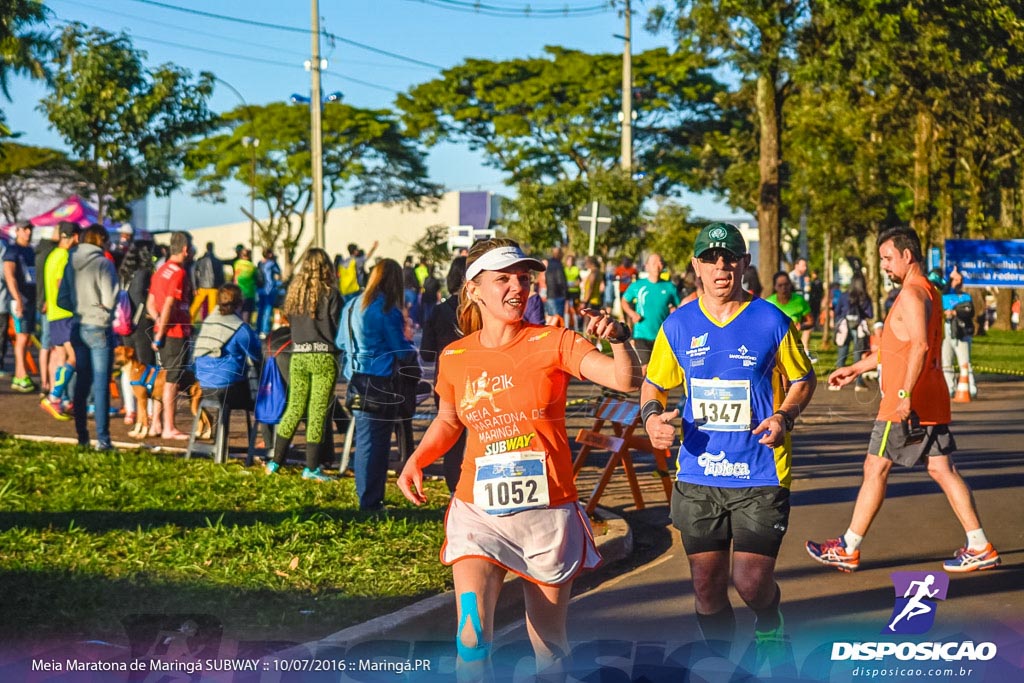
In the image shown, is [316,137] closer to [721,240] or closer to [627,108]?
[627,108]

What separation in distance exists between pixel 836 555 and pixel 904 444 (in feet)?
2.59

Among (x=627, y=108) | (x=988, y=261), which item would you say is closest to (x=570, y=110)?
(x=627, y=108)

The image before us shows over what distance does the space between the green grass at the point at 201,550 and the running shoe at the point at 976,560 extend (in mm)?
2918

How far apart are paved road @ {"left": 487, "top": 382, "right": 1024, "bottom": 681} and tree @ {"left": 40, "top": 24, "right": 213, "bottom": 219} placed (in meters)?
15.4

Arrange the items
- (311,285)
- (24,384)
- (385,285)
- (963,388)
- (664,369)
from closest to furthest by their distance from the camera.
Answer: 1. (664,369)
2. (385,285)
3. (311,285)
4. (24,384)
5. (963,388)

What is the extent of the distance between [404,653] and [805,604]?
89.6 inches

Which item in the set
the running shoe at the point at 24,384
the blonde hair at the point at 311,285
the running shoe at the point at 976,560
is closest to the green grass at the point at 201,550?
the blonde hair at the point at 311,285

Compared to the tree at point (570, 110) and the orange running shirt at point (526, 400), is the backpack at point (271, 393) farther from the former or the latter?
the tree at point (570, 110)

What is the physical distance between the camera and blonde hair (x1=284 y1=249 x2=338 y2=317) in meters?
10.2

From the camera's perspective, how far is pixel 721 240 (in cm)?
526

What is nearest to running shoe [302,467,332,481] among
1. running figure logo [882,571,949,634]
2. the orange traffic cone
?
running figure logo [882,571,949,634]

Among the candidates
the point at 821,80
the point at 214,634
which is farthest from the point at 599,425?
the point at 821,80

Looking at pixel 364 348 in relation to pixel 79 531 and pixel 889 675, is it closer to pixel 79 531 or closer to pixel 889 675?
pixel 79 531

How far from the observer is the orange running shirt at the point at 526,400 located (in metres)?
4.57
